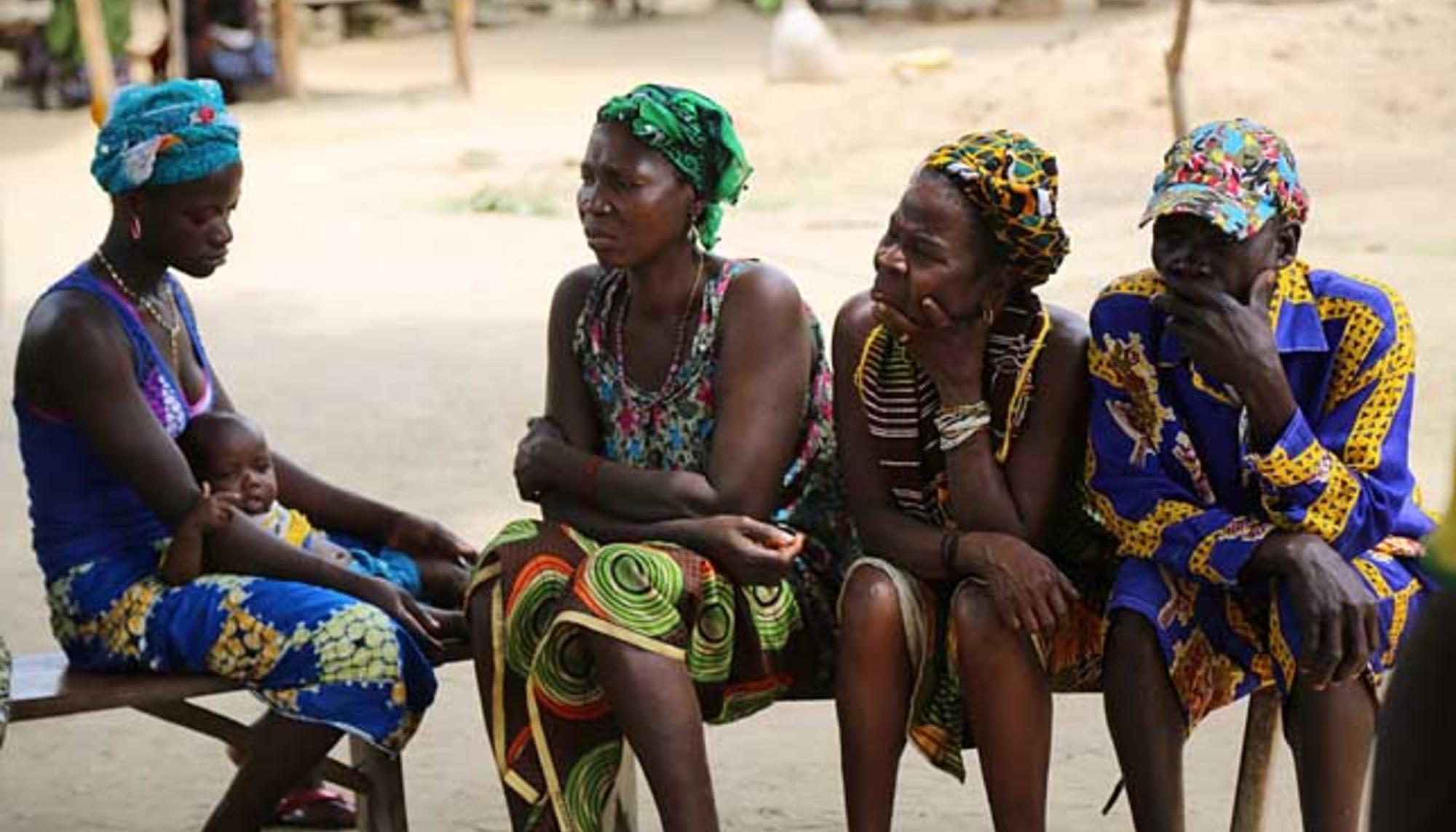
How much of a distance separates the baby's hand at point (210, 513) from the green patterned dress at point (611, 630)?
441mm

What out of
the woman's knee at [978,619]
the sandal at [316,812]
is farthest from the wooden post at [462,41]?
the woman's knee at [978,619]

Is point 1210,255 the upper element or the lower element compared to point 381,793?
upper

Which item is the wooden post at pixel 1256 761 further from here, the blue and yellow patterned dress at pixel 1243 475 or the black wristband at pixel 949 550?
the black wristband at pixel 949 550

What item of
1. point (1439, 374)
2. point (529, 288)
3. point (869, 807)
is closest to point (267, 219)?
point (529, 288)

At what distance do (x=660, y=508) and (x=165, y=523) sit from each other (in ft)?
2.79

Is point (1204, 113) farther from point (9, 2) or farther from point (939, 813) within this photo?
point (9, 2)

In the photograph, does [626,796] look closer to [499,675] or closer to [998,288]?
[499,675]

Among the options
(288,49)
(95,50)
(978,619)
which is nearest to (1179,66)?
(95,50)

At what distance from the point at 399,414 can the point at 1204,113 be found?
25.4 feet

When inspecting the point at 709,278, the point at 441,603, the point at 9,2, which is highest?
the point at 709,278

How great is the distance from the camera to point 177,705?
395 centimetres

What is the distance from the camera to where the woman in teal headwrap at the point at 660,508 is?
12.4ft

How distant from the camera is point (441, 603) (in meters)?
4.40

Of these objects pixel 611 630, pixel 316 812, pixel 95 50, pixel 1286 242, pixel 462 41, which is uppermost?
pixel 1286 242
